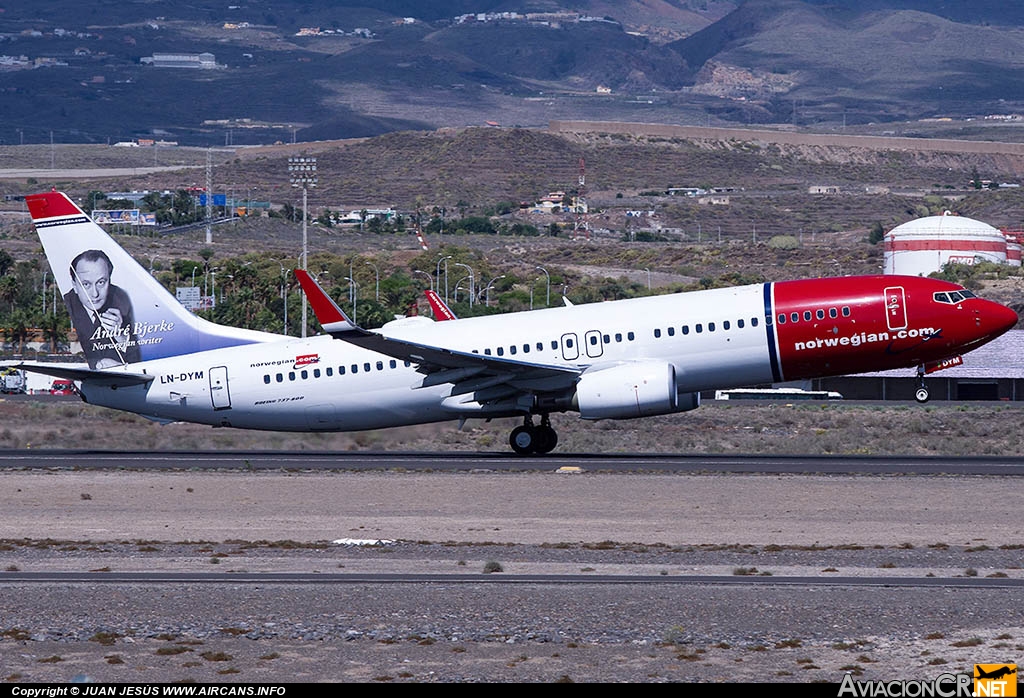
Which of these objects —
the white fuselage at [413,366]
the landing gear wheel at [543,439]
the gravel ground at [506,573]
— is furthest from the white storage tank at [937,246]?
the gravel ground at [506,573]

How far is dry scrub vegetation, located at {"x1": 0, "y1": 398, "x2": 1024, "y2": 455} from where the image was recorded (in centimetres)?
4572

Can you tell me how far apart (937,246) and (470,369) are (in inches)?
4314

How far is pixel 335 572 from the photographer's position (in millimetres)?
25469

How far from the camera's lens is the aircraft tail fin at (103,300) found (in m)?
42.3

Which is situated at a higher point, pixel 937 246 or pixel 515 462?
pixel 937 246

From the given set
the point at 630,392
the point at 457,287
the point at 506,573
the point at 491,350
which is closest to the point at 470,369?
the point at 491,350

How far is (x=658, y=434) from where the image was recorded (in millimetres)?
52719

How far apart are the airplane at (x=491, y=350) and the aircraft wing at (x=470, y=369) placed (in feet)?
0.16

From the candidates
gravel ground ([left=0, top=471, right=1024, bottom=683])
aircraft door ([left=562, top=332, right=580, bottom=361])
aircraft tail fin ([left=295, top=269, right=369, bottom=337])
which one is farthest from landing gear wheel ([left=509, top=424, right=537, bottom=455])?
aircraft tail fin ([left=295, top=269, right=369, bottom=337])

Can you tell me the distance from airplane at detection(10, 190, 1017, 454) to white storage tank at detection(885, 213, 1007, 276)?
101 metres

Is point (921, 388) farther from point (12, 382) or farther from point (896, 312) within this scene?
point (12, 382)

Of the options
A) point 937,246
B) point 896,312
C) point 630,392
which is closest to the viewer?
point 630,392

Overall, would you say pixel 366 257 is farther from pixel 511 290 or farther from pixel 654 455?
pixel 654 455

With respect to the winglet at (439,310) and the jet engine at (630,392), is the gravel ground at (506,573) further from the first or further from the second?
the winglet at (439,310)
